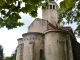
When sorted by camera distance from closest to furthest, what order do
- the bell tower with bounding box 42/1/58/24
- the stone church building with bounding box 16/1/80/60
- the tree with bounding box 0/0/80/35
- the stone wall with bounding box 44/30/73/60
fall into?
the tree with bounding box 0/0/80/35
the stone wall with bounding box 44/30/73/60
the stone church building with bounding box 16/1/80/60
the bell tower with bounding box 42/1/58/24

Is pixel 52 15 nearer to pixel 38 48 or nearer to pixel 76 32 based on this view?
pixel 38 48

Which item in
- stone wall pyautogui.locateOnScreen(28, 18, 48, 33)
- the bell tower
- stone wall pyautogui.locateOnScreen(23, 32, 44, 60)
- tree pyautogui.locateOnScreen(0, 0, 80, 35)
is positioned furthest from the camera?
the bell tower

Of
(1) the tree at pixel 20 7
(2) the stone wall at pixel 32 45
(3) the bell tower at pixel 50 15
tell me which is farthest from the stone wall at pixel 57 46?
(1) the tree at pixel 20 7

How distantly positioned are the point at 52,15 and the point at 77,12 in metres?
13.4

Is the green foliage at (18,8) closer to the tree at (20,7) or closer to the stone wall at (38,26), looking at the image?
the tree at (20,7)

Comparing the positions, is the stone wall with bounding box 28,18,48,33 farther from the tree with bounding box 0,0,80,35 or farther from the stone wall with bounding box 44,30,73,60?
the tree with bounding box 0,0,80,35

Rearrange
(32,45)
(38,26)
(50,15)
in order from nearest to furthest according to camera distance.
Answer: (32,45)
(38,26)
(50,15)

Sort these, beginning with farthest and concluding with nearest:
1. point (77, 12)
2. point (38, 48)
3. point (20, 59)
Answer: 1. point (20, 59)
2. point (38, 48)
3. point (77, 12)

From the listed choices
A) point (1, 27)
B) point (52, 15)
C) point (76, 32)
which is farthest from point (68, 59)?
point (1, 27)

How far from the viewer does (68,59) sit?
1852 centimetres

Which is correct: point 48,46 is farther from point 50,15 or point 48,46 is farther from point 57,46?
point 50,15

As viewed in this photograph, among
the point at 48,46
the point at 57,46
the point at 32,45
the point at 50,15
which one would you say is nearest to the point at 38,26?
the point at 32,45

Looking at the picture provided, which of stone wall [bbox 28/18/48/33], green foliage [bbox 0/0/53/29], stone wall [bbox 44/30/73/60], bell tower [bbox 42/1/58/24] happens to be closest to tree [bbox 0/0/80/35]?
green foliage [bbox 0/0/53/29]

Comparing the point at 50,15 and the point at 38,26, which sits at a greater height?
the point at 50,15
